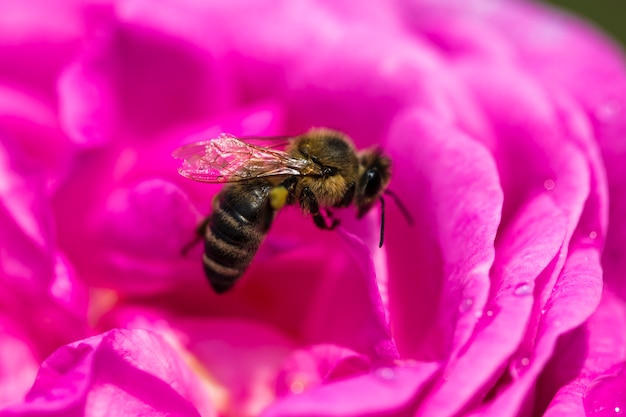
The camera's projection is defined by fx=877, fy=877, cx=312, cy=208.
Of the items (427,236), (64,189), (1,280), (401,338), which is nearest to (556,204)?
(427,236)

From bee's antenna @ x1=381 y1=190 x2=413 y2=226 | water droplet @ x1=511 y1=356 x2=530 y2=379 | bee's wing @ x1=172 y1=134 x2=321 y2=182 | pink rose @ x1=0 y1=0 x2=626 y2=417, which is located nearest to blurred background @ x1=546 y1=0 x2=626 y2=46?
pink rose @ x1=0 y1=0 x2=626 y2=417

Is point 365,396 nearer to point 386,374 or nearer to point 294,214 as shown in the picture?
point 386,374

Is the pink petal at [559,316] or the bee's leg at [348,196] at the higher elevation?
the pink petal at [559,316]

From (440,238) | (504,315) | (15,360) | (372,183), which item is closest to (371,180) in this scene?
(372,183)

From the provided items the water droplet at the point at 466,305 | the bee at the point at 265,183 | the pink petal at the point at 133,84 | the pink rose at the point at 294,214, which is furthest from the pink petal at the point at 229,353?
the water droplet at the point at 466,305

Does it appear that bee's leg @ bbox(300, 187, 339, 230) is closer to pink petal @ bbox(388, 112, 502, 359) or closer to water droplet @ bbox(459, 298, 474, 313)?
pink petal @ bbox(388, 112, 502, 359)

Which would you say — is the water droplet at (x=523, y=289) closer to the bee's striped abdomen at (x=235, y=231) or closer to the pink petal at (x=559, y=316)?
the pink petal at (x=559, y=316)
